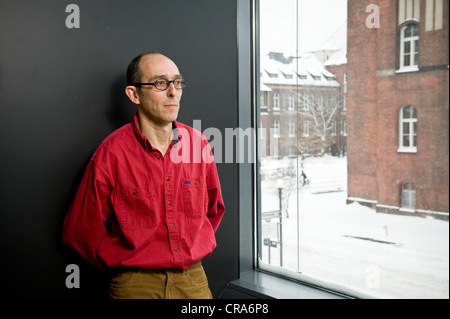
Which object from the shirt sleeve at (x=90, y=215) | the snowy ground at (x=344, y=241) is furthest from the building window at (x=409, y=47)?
the shirt sleeve at (x=90, y=215)

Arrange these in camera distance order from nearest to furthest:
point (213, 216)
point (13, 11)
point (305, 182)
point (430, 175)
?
point (13, 11)
point (430, 175)
point (213, 216)
point (305, 182)

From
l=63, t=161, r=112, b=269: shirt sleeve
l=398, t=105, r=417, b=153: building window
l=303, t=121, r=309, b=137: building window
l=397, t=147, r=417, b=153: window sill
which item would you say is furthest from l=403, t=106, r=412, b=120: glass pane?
l=63, t=161, r=112, b=269: shirt sleeve

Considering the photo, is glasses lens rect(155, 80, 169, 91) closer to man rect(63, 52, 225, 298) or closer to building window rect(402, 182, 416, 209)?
man rect(63, 52, 225, 298)

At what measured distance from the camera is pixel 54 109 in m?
2.18

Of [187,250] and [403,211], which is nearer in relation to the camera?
[187,250]

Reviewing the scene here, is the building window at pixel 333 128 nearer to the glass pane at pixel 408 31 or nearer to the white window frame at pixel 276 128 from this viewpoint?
the white window frame at pixel 276 128

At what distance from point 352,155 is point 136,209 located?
118 cm

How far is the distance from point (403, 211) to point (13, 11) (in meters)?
1.97

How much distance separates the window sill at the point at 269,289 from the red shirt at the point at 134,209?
721 millimetres

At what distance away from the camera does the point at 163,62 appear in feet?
6.84
